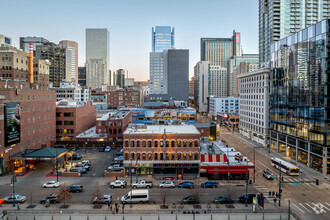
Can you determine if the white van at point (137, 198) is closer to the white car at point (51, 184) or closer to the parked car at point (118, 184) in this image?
the parked car at point (118, 184)

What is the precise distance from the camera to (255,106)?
98.0m

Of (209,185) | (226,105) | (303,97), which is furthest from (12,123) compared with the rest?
(226,105)

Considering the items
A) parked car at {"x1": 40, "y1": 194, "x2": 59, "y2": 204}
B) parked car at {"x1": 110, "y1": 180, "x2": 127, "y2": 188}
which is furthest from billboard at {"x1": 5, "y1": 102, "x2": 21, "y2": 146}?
parked car at {"x1": 110, "y1": 180, "x2": 127, "y2": 188}

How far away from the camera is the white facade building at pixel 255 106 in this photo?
8969cm

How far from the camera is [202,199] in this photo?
4256 cm

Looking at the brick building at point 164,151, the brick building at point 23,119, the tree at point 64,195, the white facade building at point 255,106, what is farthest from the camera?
the white facade building at point 255,106

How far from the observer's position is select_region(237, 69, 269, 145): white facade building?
89688mm

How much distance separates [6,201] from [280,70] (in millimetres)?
75898

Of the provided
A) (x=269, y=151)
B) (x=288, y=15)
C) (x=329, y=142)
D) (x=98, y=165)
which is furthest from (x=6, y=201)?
(x=288, y=15)

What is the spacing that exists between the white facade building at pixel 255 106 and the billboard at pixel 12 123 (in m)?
77.2

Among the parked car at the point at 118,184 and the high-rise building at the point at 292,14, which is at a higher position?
the high-rise building at the point at 292,14

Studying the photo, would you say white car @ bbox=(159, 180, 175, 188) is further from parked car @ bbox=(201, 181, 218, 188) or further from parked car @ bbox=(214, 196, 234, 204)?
parked car @ bbox=(214, 196, 234, 204)

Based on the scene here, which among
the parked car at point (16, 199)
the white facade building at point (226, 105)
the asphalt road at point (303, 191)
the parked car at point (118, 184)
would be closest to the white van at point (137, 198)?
the parked car at point (118, 184)

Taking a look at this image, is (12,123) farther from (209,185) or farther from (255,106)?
(255,106)
